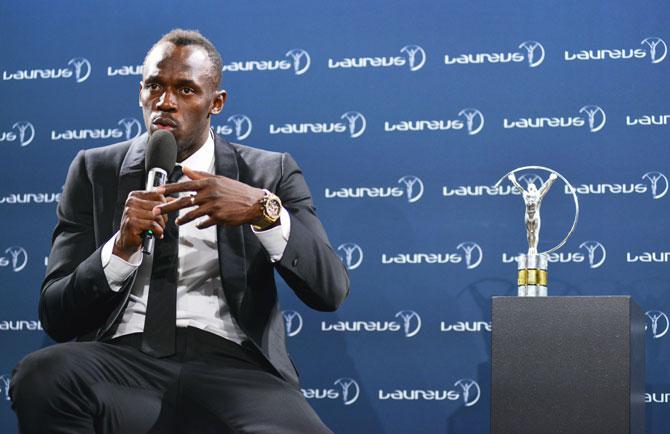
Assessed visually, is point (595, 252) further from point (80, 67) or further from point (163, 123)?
point (80, 67)

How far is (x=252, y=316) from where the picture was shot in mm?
2771

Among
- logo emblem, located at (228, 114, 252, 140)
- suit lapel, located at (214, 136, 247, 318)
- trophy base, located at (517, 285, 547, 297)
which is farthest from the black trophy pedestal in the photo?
logo emblem, located at (228, 114, 252, 140)

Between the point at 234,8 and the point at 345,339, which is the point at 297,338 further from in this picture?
the point at 234,8

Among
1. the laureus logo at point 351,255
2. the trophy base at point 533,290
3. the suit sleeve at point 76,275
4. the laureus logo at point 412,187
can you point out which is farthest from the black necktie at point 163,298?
the laureus logo at point 412,187

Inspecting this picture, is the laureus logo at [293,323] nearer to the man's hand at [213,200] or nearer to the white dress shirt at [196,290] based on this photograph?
the white dress shirt at [196,290]

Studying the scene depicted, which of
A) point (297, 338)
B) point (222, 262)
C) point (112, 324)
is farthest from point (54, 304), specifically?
point (297, 338)

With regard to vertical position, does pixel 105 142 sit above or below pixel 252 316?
above

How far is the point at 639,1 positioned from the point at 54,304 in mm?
2579

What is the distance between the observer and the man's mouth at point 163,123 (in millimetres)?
2846

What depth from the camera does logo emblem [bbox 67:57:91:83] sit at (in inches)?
169

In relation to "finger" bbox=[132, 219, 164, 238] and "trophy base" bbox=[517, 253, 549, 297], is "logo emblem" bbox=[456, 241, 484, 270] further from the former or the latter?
"finger" bbox=[132, 219, 164, 238]

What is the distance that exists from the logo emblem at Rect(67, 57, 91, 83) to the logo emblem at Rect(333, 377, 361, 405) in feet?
5.90

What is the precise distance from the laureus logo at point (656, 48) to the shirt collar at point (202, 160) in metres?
1.88

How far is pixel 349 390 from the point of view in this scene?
387 cm
